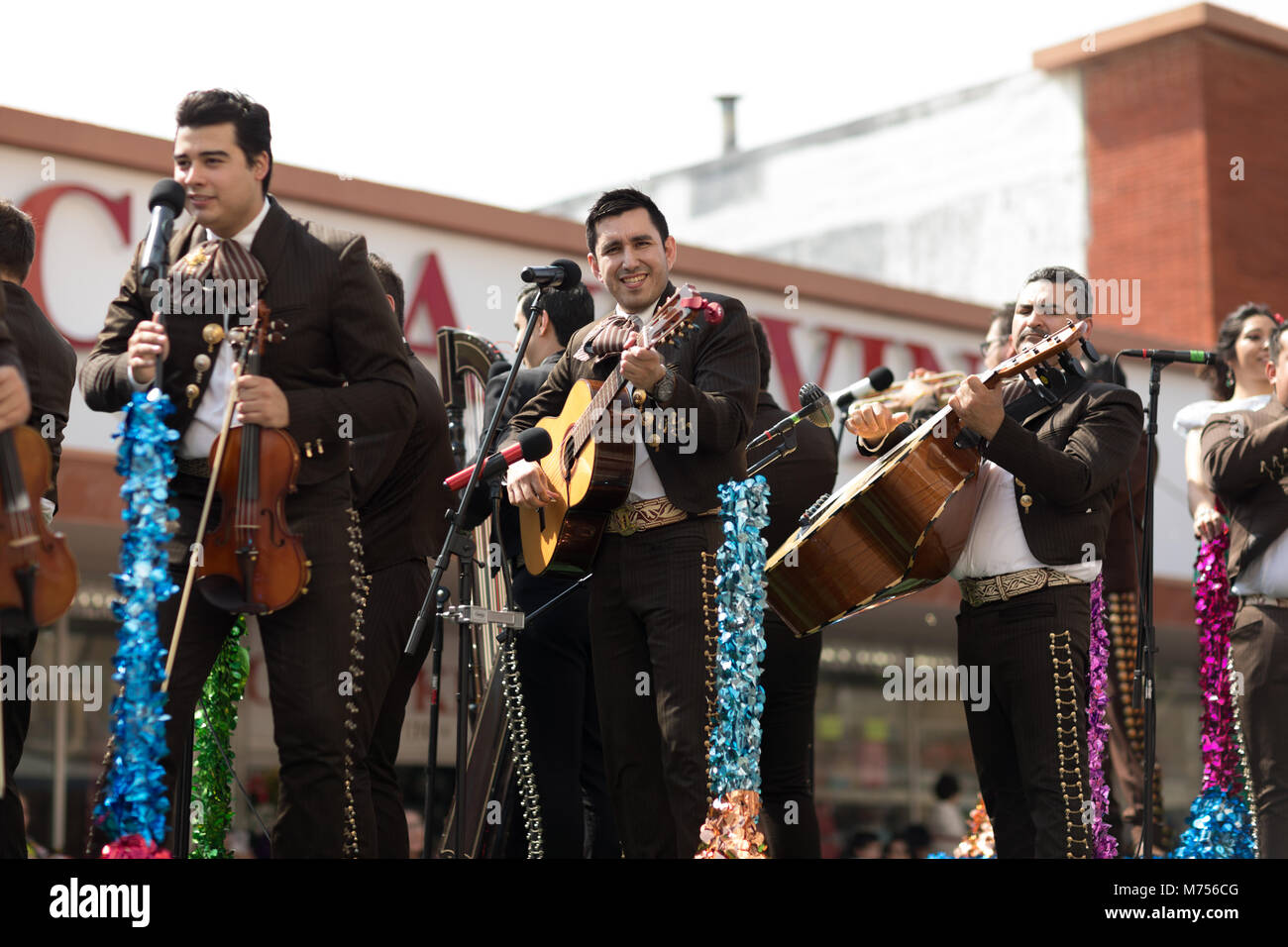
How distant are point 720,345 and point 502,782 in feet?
6.77

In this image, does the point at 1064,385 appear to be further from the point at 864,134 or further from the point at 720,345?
the point at 864,134

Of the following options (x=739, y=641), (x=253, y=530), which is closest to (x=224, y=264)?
(x=253, y=530)

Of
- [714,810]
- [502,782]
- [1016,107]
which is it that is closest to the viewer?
[714,810]

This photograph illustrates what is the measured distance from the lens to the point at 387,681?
508cm

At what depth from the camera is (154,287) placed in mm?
4227

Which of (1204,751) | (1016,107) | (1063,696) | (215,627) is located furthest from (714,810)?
(1016,107)

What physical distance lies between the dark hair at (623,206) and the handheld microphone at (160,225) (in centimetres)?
140

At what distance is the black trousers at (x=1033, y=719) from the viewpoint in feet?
16.3

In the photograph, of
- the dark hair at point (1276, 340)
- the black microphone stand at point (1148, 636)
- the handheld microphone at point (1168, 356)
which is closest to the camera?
the black microphone stand at point (1148, 636)

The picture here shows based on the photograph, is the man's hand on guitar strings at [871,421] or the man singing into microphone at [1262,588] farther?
the man singing into microphone at [1262,588]

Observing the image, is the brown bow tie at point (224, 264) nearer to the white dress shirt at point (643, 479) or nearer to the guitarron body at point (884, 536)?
the white dress shirt at point (643, 479)

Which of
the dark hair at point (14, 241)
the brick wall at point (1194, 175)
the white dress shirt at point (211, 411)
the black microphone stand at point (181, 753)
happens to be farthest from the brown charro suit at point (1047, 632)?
the brick wall at point (1194, 175)

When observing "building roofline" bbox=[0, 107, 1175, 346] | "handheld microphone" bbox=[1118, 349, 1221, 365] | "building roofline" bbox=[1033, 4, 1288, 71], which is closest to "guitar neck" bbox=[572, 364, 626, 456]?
"handheld microphone" bbox=[1118, 349, 1221, 365]

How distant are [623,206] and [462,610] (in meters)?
1.42
